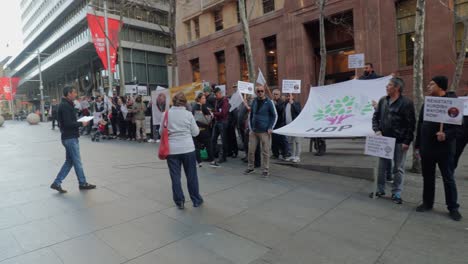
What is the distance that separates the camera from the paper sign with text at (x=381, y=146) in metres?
4.99

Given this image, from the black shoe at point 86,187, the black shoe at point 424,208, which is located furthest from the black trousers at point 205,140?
the black shoe at point 424,208

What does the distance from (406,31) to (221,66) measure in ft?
43.9

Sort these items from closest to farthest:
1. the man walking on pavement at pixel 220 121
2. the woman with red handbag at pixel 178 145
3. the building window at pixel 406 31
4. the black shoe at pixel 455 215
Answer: the black shoe at pixel 455 215, the woman with red handbag at pixel 178 145, the man walking on pavement at pixel 220 121, the building window at pixel 406 31

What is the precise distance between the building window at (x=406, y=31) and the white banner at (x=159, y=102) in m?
10.9

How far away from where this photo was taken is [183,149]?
489 centimetres

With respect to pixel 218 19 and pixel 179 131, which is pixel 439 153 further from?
pixel 218 19

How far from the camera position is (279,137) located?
8.73 meters

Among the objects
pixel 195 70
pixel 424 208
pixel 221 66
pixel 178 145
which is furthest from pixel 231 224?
pixel 195 70

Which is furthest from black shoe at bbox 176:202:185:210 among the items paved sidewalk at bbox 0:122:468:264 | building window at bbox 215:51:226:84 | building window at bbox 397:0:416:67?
building window at bbox 215:51:226:84

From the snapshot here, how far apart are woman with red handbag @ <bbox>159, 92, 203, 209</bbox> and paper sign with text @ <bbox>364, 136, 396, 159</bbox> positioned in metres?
3.06

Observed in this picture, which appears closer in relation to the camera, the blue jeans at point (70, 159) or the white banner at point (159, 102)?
the blue jeans at point (70, 159)

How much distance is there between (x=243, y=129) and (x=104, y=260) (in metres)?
5.94

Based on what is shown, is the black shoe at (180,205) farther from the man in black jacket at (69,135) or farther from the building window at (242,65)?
the building window at (242,65)

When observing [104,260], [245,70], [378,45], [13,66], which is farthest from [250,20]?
[13,66]
